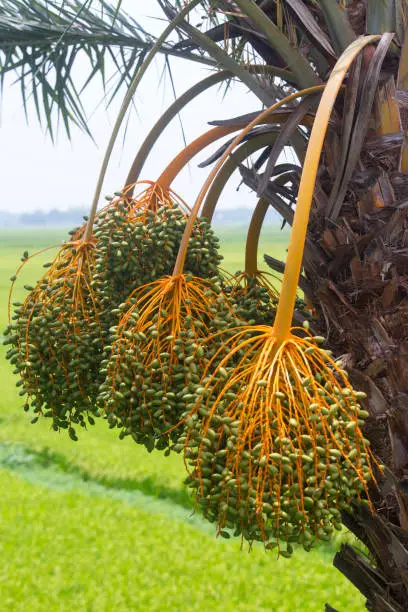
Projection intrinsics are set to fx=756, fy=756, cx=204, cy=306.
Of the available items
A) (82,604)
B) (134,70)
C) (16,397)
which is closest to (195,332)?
(134,70)

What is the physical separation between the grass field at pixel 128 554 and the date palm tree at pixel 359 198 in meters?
4.66

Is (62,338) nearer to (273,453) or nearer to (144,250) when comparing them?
(144,250)

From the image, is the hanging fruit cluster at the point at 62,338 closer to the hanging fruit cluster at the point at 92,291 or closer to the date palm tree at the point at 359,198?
the hanging fruit cluster at the point at 92,291

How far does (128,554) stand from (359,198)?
596 cm

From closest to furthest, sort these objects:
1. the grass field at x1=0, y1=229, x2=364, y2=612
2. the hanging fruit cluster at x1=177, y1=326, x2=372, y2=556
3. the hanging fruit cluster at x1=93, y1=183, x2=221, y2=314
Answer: the hanging fruit cluster at x1=177, y1=326, x2=372, y2=556 < the hanging fruit cluster at x1=93, y1=183, x2=221, y2=314 < the grass field at x1=0, y1=229, x2=364, y2=612

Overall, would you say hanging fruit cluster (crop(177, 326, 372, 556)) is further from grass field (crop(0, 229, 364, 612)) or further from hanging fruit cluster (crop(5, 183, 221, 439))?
grass field (crop(0, 229, 364, 612))

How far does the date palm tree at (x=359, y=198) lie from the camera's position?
1.99 meters

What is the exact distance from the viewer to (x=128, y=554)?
729 centimetres

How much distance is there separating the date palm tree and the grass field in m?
4.66

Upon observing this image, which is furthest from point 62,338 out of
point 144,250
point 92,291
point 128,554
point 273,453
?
point 128,554

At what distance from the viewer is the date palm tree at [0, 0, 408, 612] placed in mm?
1989

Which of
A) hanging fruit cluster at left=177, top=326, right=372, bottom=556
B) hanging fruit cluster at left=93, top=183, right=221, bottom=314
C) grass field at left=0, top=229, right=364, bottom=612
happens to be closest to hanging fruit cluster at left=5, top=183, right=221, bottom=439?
hanging fruit cluster at left=93, top=183, right=221, bottom=314

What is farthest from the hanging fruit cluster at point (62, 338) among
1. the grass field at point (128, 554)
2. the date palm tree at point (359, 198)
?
the grass field at point (128, 554)

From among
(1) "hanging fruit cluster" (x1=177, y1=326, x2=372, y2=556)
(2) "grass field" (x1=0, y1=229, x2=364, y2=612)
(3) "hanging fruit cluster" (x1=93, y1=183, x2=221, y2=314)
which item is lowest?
(2) "grass field" (x1=0, y1=229, x2=364, y2=612)
